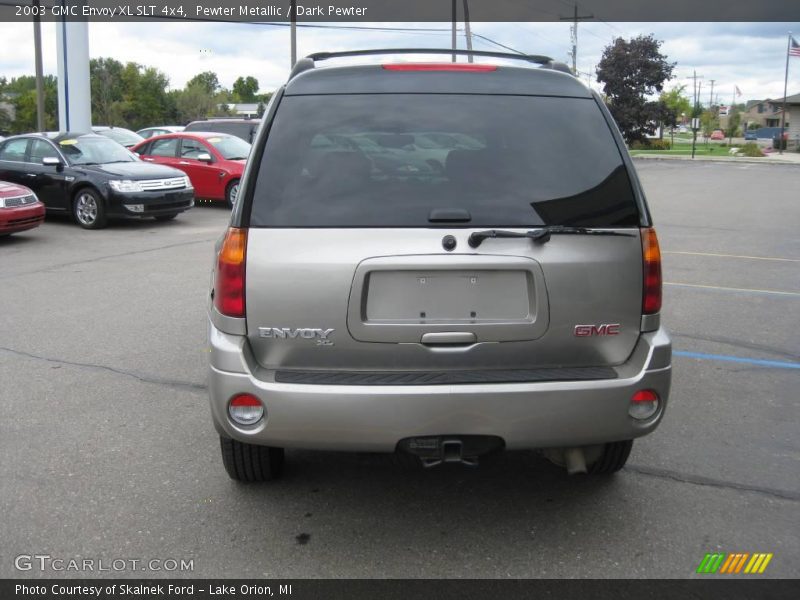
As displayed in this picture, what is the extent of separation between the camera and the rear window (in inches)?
126

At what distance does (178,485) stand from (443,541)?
4.43 ft

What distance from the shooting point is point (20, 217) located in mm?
12047

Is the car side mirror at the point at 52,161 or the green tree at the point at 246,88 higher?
the green tree at the point at 246,88

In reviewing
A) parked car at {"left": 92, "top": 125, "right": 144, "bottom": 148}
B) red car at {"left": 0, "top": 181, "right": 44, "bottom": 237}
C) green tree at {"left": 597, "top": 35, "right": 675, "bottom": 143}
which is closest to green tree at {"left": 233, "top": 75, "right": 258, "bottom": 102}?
Answer: green tree at {"left": 597, "top": 35, "right": 675, "bottom": 143}

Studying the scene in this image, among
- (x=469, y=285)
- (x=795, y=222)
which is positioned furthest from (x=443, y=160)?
(x=795, y=222)

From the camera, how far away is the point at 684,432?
461 cm

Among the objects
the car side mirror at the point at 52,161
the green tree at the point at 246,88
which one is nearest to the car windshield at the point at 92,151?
the car side mirror at the point at 52,161

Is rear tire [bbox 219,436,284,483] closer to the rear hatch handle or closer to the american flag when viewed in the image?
the rear hatch handle

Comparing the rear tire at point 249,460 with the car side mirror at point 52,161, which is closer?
the rear tire at point 249,460

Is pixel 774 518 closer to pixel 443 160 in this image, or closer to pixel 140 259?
pixel 443 160

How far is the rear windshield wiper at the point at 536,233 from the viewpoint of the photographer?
314 cm

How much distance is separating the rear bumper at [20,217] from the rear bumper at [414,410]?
1009 cm

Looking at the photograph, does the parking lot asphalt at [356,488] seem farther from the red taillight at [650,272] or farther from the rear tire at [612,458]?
the red taillight at [650,272]

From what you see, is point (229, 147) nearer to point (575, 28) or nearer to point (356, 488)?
point (356, 488)
